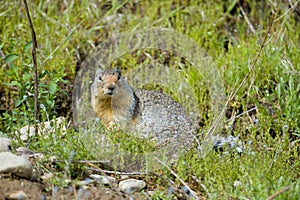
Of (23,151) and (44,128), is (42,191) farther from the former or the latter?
(44,128)

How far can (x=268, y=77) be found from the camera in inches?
180

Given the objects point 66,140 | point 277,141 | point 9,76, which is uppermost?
point 9,76

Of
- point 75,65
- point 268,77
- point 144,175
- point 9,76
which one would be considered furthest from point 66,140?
point 268,77

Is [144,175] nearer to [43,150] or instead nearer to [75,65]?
[43,150]

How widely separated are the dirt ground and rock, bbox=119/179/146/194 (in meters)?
0.13

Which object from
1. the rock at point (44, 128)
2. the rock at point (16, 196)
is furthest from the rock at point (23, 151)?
the rock at point (16, 196)

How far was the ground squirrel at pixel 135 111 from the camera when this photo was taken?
3.81 metres

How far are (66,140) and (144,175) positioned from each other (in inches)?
20.5

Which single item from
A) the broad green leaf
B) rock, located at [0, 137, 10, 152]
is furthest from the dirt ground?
the broad green leaf

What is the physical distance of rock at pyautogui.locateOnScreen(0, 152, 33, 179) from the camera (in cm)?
303

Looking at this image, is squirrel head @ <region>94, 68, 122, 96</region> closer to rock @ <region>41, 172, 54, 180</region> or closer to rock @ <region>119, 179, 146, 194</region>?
rock @ <region>119, 179, 146, 194</region>

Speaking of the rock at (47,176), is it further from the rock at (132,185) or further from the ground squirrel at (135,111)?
the ground squirrel at (135,111)

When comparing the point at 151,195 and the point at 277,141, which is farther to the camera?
the point at 277,141

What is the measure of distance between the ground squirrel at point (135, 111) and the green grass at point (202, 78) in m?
0.22
